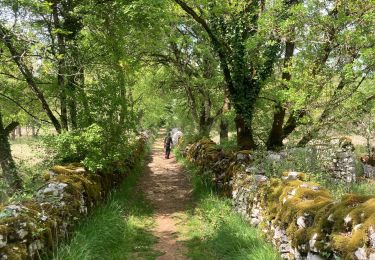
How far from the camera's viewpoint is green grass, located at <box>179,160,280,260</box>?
6594 millimetres

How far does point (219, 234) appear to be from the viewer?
7969 millimetres

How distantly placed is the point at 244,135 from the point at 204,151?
12.0 feet

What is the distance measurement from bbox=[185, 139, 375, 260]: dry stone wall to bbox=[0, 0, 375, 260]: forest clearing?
0.03 meters

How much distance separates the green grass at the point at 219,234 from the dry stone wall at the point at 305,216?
0.25 metres

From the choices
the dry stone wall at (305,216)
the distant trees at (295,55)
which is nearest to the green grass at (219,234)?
the dry stone wall at (305,216)

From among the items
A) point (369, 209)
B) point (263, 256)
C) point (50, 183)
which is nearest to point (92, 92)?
point (50, 183)

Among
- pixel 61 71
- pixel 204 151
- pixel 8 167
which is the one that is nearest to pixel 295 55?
pixel 204 151

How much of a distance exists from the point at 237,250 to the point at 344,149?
12.7 m

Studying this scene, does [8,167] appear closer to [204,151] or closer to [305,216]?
[204,151]

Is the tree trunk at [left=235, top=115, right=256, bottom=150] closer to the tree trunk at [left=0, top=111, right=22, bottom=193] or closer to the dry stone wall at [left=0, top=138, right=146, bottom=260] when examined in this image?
the dry stone wall at [left=0, top=138, right=146, bottom=260]

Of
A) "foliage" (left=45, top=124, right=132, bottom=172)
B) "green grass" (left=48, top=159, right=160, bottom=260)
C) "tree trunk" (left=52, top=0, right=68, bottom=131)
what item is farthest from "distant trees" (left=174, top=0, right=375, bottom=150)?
"green grass" (left=48, top=159, right=160, bottom=260)

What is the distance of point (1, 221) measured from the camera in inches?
197

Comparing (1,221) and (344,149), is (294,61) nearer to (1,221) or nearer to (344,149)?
(344,149)

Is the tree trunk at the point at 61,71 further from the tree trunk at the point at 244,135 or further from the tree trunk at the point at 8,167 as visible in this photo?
the tree trunk at the point at 244,135
